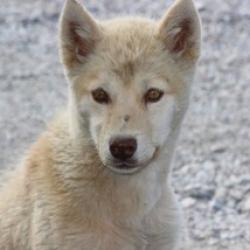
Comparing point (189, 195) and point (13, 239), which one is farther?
point (189, 195)

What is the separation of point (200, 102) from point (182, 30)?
397cm

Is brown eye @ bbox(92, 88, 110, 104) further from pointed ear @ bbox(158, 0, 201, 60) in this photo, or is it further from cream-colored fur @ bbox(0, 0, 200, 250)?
pointed ear @ bbox(158, 0, 201, 60)

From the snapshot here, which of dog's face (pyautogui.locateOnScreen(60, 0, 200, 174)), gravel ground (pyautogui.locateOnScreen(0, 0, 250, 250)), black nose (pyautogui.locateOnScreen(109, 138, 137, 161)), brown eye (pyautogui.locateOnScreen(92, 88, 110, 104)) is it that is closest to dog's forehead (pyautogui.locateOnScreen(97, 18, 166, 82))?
dog's face (pyautogui.locateOnScreen(60, 0, 200, 174))

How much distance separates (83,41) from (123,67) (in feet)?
1.27

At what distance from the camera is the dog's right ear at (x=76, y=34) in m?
7.07

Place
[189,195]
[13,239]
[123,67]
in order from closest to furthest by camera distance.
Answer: [123,67], [13,239], [189,195]

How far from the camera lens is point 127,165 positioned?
6.80m

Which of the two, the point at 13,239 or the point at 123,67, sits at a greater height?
the point at 123,67

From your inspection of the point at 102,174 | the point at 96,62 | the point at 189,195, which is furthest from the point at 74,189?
the point at 189,195

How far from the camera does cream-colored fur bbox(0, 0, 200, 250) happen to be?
6.88m

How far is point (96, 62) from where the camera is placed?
704 cm

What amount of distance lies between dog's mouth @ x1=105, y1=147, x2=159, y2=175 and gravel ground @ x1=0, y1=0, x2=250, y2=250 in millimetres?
2029

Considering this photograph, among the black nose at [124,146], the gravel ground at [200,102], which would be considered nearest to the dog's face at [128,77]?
the black nose at [124,146]

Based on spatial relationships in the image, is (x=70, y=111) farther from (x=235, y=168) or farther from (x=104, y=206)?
(x=235, y=168)
